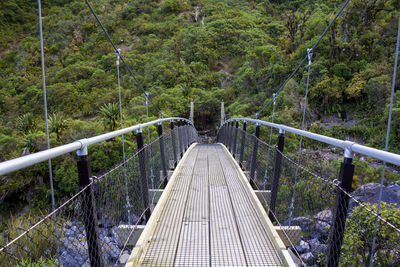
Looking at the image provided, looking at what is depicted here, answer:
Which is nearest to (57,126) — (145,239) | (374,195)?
(145,239)

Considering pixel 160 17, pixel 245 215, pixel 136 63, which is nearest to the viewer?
pixel 245 215

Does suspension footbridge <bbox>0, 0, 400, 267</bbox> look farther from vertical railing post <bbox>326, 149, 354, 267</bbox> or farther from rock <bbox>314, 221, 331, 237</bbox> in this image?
rock <bbox>314, 221, 331, 237</bbox>

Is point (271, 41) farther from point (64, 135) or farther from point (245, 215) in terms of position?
point (245, 215)

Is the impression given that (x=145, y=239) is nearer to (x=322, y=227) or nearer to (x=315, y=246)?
(x=315, y=246)

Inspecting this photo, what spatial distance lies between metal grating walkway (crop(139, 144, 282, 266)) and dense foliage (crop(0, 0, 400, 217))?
6.40m

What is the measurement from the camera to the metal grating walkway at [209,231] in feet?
4.86

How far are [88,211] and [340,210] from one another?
111 cm

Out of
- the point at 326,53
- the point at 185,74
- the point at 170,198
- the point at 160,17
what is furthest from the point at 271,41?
the point at 170,198

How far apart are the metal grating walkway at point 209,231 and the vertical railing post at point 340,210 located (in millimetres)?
457

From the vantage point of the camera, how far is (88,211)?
1.05 metres

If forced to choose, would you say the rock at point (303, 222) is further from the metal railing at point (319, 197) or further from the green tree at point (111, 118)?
the green tree at point (111, 118)

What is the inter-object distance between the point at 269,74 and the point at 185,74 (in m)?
7.20

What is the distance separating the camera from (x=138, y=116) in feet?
39.2

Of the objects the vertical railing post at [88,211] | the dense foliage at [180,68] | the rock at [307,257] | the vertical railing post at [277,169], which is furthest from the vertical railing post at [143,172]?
the dense foliage at [180,68]
